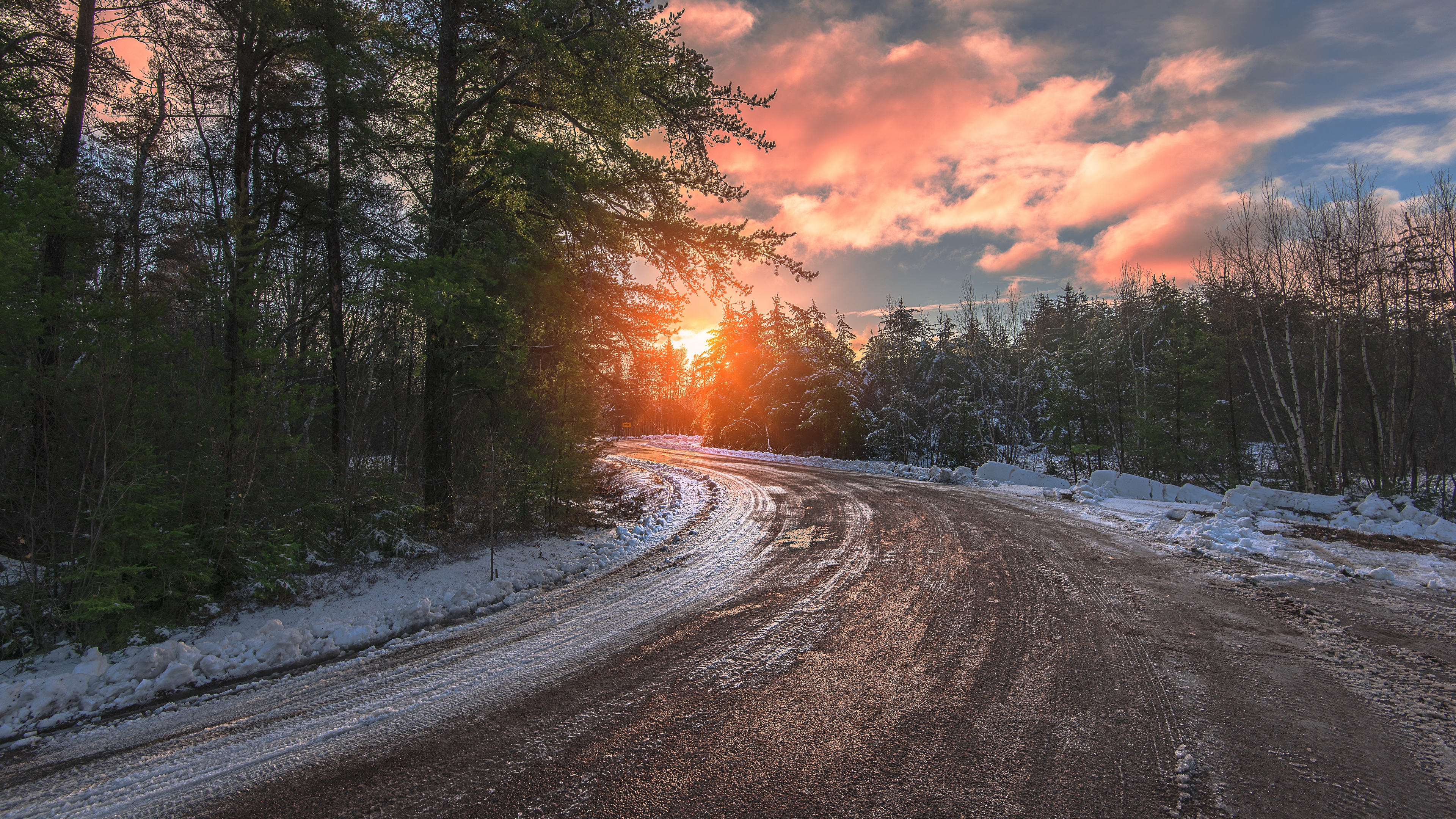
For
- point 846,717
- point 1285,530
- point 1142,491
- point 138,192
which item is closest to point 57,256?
point 138,192

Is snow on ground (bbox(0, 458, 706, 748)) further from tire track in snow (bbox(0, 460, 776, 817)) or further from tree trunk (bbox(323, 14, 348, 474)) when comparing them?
tree trunk (bbox(323, 14, 348, 474))

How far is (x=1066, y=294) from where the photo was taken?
158 feet

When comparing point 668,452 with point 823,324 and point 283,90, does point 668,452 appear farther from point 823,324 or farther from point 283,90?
point 283,90

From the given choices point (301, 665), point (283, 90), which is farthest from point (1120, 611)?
point (283, 90)

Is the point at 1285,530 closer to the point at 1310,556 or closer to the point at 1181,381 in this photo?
the point at 1310,556

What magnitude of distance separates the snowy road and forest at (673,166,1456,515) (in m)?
20.0

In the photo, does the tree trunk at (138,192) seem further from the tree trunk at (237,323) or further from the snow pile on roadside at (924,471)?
the snow pile on roadside at (924,471)

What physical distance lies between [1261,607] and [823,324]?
33.6 m

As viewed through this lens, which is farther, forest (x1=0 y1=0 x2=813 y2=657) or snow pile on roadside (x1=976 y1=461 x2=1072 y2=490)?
snow pile on roadside (x1=976 y1=461 x2=1072 y2=490)

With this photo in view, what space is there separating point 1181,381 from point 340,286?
31689 mm

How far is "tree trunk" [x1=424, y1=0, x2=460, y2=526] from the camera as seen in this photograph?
8.09m

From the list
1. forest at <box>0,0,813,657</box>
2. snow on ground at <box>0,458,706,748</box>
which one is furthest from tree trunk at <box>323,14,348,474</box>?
snow on ground at <box>0,458,706,748</box>

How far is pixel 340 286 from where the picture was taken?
1328 centimetres

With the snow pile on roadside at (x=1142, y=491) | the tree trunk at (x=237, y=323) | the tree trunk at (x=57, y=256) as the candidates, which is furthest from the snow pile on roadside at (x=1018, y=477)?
the tree trunk at (x=57, y=256)
